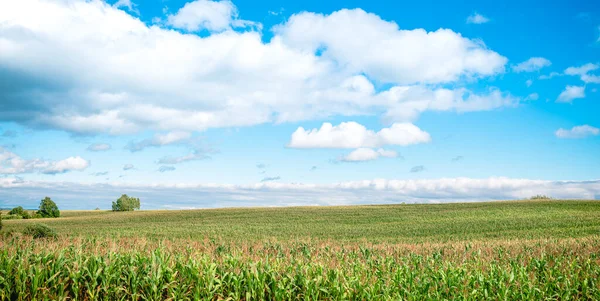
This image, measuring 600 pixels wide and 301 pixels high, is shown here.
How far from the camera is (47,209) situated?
3155 inches

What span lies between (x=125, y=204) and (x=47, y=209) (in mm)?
15546

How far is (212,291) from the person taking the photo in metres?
10.7

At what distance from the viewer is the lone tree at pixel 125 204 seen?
300 feet

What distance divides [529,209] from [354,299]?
2316 inches

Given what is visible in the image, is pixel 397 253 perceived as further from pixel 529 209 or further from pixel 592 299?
pixel 529 209

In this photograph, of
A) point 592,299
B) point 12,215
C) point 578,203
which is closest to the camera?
point 592,299

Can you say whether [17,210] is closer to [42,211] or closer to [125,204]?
[42,211]

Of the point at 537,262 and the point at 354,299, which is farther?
the point at 537,262

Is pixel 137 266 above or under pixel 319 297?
above

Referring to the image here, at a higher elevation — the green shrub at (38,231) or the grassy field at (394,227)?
the green shrub at (38,231)

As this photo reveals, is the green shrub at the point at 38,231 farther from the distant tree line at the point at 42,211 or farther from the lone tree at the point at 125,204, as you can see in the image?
the lone tree at the point at 125,204

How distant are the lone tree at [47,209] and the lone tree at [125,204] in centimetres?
1328

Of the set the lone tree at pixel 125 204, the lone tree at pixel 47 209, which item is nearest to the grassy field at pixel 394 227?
the lone tree at pixel 47 209

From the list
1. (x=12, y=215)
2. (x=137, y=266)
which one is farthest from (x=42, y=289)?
(x=12, y=215)
